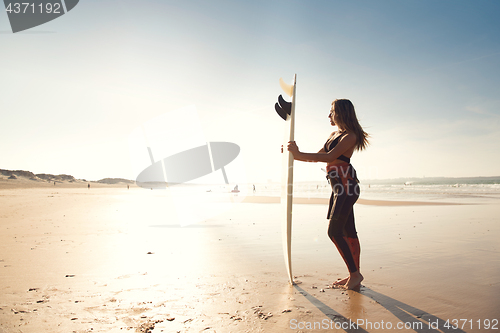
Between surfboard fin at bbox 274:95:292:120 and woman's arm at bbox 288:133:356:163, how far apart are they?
1.30ft

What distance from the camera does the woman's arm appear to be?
2646mm

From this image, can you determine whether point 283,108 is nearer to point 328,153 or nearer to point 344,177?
point 328,153

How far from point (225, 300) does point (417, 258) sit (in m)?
3.05

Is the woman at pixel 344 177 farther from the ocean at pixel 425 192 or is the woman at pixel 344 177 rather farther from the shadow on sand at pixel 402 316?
the ocean at pixel 425 192

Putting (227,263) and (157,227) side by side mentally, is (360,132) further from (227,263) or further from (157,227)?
(157,227)

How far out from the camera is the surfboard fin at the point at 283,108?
2839mm

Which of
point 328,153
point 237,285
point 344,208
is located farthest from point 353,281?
point 328,153

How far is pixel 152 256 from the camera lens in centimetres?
405

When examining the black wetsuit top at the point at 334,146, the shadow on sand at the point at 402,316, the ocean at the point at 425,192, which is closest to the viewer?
the shadow on sand at the point at 402,316

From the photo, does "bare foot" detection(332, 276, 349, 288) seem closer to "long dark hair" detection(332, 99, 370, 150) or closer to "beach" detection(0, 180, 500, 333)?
"beach" detection(0, 180, 500, 333)

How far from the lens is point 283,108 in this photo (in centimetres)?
289

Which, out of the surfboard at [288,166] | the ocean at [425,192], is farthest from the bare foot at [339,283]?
the ocean at [425,192]

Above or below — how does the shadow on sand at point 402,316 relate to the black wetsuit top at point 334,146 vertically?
below

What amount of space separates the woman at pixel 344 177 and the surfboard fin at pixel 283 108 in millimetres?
397
